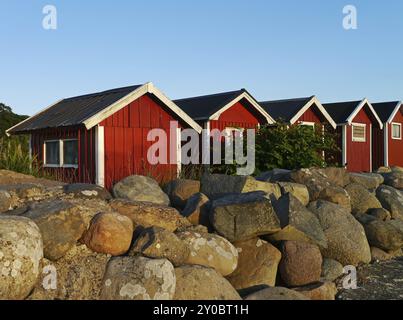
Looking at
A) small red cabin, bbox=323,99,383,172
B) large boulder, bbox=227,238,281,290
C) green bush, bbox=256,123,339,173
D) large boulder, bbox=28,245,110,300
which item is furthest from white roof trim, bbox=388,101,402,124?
large boulder, bbox=28,245,110,300

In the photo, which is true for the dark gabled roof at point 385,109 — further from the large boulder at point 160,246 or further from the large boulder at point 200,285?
the large boulder at point 200,285

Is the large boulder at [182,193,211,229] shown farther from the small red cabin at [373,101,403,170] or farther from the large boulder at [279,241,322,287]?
the small red cabin at [373,101,403,170]

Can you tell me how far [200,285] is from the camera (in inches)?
224

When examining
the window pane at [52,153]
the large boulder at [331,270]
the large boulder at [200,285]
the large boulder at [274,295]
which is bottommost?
the large boulder at [331,270]

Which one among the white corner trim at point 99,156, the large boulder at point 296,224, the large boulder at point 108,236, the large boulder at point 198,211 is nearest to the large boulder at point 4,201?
the large boulder at point 108,236

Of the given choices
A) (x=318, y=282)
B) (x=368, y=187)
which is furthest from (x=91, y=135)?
(x=318, y=282)

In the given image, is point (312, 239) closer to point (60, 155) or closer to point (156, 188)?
point (156, 188)

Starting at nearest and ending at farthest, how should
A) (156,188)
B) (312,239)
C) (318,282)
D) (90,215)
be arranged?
(90,215) < (318,282) < (312,239) < (156,188)

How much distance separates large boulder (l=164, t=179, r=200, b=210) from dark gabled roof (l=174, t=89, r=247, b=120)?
29.7 feet

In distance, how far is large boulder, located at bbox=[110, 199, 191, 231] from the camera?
681cm

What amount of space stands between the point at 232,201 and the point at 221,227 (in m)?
0.42

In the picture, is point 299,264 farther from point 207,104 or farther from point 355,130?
point 355,130

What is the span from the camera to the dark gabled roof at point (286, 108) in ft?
68.2

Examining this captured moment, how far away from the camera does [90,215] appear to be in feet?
20.6
